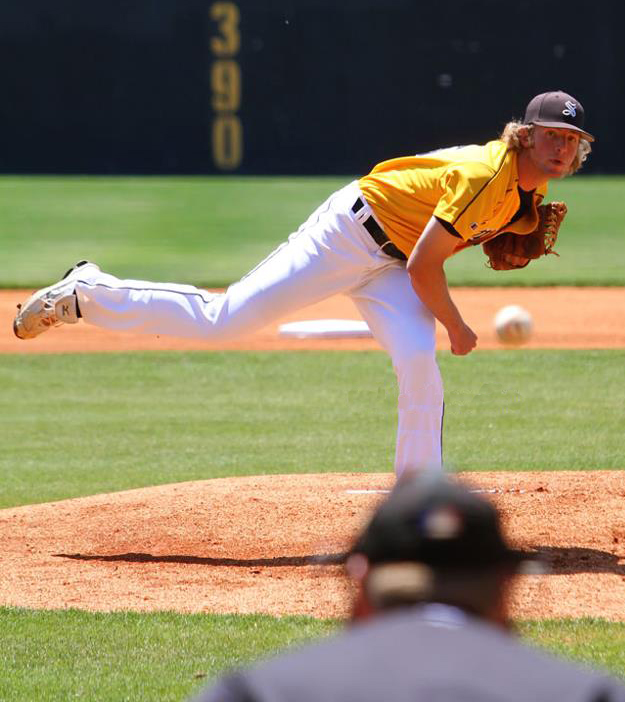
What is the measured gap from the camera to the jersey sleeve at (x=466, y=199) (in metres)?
4.86

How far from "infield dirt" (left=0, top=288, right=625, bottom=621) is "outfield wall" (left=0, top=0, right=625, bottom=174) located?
735 inches

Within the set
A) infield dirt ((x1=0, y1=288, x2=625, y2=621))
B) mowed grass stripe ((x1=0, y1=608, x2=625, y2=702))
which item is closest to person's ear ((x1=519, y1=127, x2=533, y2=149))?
infield dirt ((x1=0, y1=288, x2=625, y2=621))

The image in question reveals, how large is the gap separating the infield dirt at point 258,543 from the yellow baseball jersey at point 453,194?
3.66 feet

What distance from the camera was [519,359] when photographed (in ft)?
37.0

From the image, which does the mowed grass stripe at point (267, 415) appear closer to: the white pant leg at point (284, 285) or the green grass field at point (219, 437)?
the green grass field at point (219, 437)

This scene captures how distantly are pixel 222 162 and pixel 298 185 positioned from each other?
1.53 meters

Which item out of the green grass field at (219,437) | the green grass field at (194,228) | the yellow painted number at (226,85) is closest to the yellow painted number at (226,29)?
the yellow painted number at (226,85)

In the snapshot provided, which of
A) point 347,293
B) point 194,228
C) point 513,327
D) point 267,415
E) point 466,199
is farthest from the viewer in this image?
point 194,228

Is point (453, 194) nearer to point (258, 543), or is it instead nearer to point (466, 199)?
point (466, 199)

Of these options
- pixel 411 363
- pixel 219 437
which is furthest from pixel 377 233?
pixel 219 437

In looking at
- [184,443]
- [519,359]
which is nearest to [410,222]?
[184,443]

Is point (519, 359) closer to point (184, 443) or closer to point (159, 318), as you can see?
point (184, 443)

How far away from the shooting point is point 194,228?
22031 mm

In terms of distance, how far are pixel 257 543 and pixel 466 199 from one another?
1.73 metres
